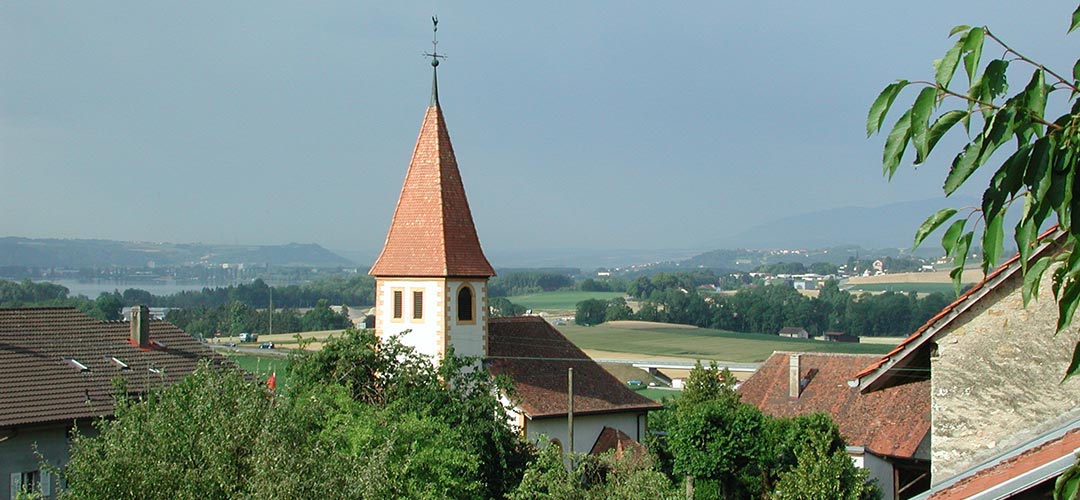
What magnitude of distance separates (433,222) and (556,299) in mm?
141135

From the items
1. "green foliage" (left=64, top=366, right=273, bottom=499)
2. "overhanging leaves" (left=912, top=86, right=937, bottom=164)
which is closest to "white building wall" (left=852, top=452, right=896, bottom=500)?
"green foliage" (left=64, top=366, right=273, bottom=499)

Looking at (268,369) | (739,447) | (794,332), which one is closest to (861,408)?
(739,447)

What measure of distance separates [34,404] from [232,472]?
17805mm

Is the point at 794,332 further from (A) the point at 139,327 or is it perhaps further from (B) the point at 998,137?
(B) the point at 998,137

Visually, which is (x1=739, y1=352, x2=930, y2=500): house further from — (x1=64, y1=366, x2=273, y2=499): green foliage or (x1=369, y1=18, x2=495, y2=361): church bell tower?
(x1=64, y1=366, x2=273, y2=499): green foliage

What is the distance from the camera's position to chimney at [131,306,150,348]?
36.2 m

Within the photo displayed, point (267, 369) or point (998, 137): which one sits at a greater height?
point (998, 137)

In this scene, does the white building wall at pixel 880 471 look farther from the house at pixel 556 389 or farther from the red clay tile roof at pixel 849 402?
the house at pixel 556 389

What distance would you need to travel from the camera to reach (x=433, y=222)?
38.2 metres

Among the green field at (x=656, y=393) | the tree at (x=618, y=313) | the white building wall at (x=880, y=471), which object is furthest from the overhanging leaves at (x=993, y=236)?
the tree at (x=618, y=313)

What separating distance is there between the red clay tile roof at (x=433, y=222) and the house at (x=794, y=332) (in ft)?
307

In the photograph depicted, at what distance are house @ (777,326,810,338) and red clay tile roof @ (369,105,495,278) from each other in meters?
93.4

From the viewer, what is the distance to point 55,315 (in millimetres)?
35375

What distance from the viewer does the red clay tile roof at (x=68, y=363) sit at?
29.5m
